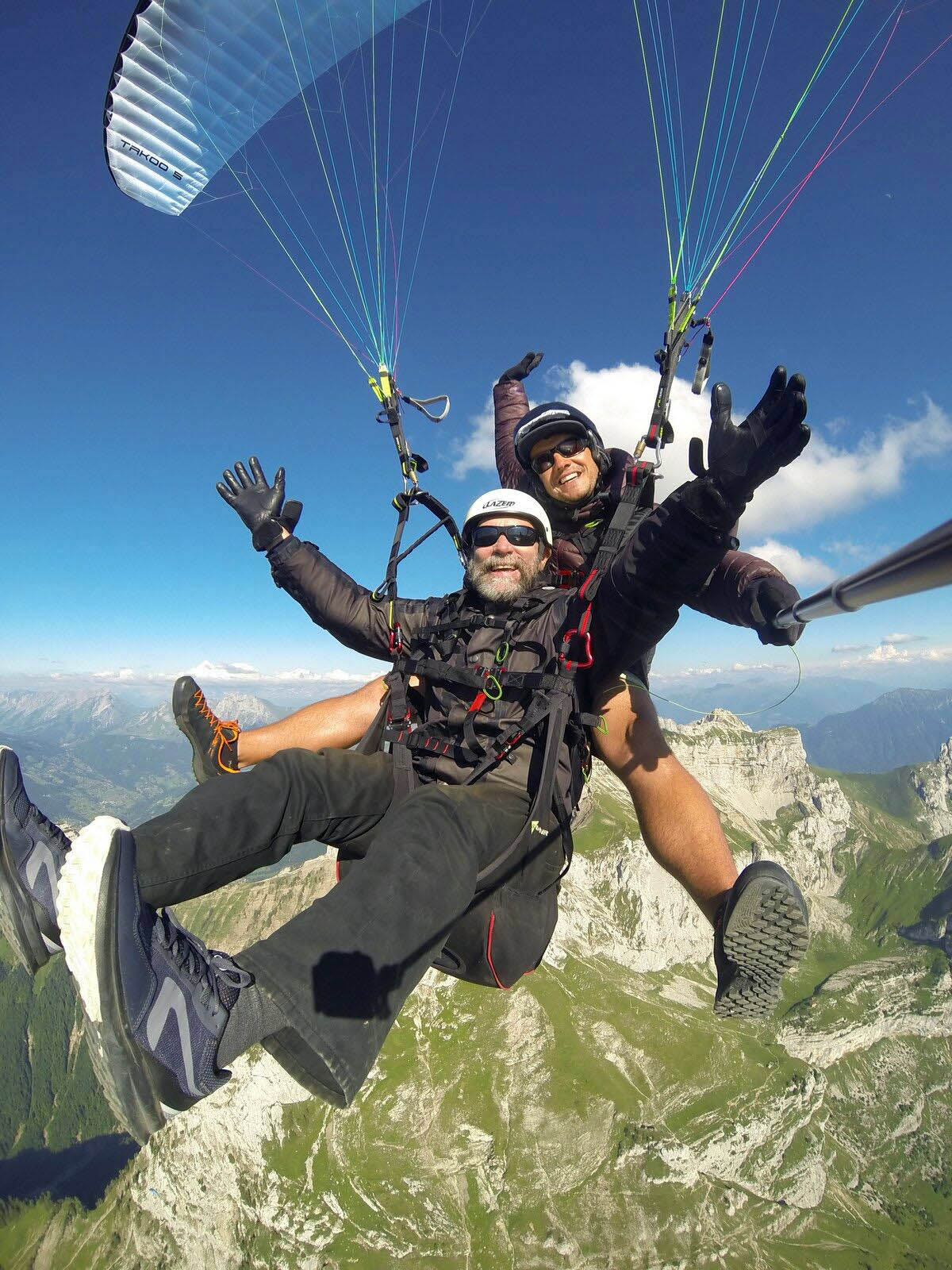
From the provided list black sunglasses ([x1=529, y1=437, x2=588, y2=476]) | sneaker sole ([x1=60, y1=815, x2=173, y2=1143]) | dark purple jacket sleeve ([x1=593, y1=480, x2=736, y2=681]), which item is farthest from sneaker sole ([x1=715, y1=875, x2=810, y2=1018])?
black sunglasses ([x1=529, y1=437, x2=588, y2=476])

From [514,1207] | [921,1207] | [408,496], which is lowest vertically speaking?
[921,1207]

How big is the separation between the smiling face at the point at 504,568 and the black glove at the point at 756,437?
213cm

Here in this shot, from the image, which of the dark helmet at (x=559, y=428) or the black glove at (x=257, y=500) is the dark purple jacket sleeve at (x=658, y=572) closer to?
the dark helmet at (x=559, y=428)

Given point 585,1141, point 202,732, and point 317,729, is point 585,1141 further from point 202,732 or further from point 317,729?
point 202,732

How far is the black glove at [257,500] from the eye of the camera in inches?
Answer: 232

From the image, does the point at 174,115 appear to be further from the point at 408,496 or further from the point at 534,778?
the point at 534,778

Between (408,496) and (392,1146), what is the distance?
293ft

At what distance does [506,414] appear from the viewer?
30.1 feet

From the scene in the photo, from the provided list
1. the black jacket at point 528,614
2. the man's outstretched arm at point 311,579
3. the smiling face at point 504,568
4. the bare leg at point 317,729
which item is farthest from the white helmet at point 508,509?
the bare leg at point 317,729

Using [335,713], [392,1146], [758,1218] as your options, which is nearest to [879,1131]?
[758,1218]

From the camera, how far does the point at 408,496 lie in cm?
611

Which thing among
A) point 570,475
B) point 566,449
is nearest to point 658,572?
point 570,475

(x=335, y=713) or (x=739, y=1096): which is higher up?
(x=335, y=713)

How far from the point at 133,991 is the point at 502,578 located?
3819mm
